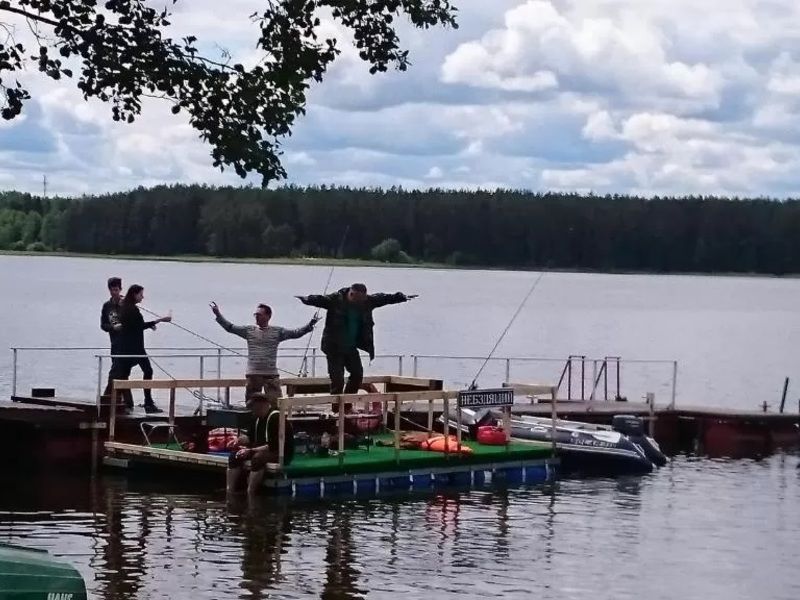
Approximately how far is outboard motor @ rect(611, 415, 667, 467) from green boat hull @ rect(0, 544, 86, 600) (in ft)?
52.0

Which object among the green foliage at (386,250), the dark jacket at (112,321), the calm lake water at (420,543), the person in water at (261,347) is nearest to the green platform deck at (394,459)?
the calm lake water at (420,543)

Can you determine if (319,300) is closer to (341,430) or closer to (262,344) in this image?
(262,344)

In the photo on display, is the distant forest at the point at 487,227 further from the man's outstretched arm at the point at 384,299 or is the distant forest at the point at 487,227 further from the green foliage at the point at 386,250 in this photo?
the man's outstretched arm at the point at 384,299

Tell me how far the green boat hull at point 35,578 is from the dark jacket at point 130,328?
1158cm

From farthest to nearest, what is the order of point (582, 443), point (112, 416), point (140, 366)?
1. point (582, 443)
2. point (140, 366)
3. point (112, 416)

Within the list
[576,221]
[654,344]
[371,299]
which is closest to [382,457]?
[371,299]

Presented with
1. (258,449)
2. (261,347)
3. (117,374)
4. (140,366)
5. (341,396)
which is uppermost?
(261,347)

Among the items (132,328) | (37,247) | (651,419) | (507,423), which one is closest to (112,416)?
(132,328)

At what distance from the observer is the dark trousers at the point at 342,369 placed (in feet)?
66.7

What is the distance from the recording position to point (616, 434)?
80.4ft

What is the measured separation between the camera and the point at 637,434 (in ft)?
82.8

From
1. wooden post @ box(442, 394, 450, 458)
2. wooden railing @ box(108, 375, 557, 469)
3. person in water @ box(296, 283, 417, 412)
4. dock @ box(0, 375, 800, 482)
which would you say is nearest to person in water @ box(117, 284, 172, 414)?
wooden railing @ box(108, 375, 557, 469)

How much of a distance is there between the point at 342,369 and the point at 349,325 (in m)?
0.64

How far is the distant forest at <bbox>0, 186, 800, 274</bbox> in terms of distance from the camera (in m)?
139
